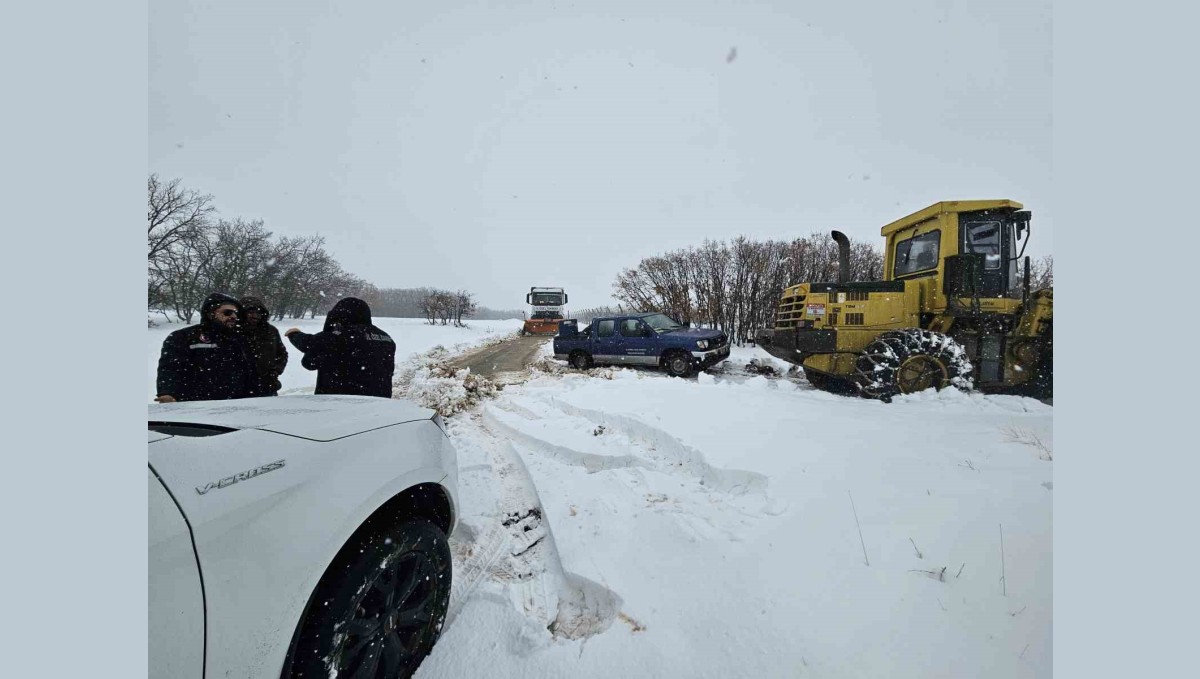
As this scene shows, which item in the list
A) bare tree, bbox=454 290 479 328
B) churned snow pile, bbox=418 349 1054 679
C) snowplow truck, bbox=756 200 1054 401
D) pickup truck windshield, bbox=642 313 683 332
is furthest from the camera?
bare tree, bbox=454 290 479 328

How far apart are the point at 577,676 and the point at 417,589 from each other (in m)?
0.74

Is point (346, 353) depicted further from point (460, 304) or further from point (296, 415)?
point (460, 304)

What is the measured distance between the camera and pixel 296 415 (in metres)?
1.50

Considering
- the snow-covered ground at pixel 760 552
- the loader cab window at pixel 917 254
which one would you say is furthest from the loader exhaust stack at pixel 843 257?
the snow-covered ground at pixel 760 552

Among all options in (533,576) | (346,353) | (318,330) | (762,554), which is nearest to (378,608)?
(533,576)

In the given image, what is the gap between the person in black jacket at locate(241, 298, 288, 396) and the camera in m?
2.97

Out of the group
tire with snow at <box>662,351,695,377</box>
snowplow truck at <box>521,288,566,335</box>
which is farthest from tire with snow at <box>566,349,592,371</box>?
snowplow truck at <box>521,288,566,335</box>

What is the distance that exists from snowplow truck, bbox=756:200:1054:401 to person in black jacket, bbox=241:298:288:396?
696 cm

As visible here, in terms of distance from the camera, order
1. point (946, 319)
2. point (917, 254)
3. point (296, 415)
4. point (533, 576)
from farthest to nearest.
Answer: point (917, 254), point (946, 319), point (533, 576), point (296, 415)

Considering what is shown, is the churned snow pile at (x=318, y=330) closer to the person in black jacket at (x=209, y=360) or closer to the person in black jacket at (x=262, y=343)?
the person in black jacket at (x=209, y=360)

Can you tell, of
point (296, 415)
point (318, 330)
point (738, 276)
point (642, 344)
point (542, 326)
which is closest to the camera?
point (296, 415)

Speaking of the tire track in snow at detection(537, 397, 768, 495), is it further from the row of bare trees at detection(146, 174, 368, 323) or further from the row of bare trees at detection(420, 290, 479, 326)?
the row of bare trees at detection(420, 290, 479, 326)

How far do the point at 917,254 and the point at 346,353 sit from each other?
848 centimetres

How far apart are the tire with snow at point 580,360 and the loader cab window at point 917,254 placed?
7188 millimetres
